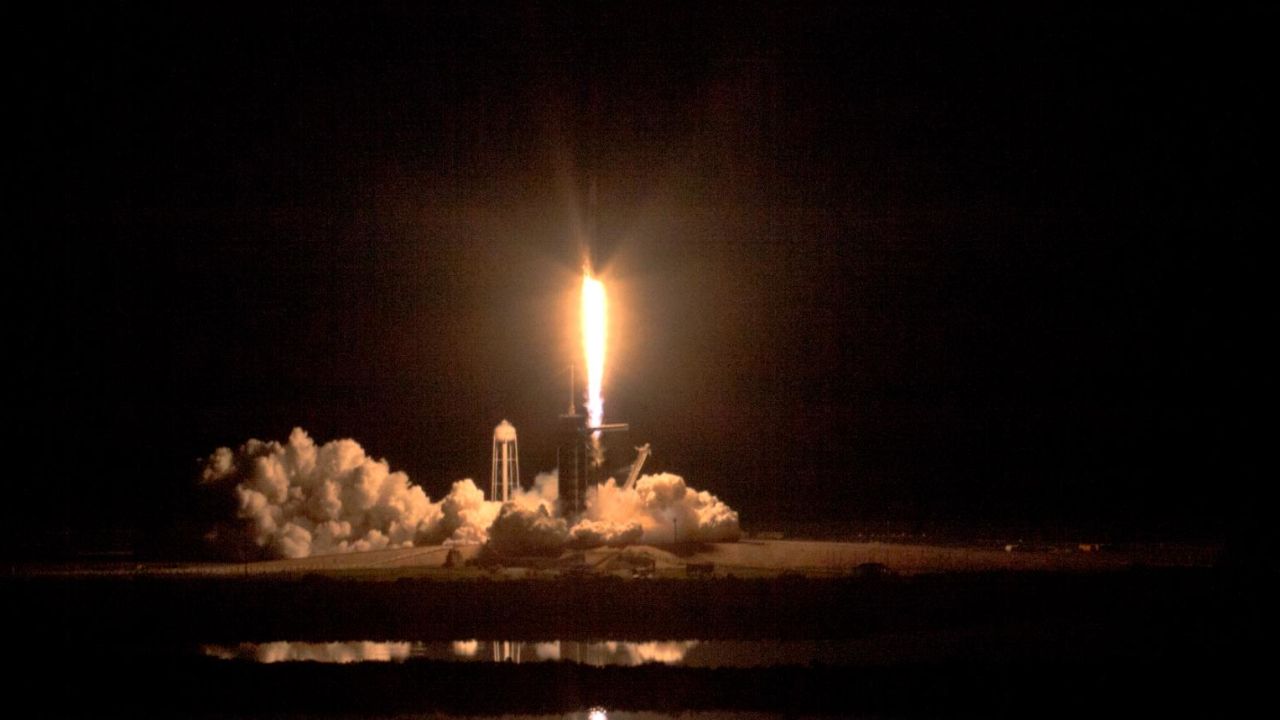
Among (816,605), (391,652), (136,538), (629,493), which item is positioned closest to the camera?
(391,652)

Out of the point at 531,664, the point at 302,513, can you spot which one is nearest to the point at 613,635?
the point at 531,664

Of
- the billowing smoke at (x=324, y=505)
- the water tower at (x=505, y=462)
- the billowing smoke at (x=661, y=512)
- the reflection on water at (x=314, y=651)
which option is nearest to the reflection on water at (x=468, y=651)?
the reflection on water at (x=314, y=651)

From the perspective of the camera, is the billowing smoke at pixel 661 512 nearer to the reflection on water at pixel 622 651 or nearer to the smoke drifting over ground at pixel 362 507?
the smoke drifting over ground at pixel 362 507

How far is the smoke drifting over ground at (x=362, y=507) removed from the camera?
64.2m

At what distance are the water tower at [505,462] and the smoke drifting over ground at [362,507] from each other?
1049mm

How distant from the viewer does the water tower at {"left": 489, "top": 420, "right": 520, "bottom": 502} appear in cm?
6800

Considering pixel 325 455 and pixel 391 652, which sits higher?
pixel 325 455

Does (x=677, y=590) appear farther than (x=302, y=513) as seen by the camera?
No

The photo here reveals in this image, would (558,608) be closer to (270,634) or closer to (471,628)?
(471,628)

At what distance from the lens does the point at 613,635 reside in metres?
45.1

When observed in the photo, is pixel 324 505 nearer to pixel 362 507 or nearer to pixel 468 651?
pixel 362 507

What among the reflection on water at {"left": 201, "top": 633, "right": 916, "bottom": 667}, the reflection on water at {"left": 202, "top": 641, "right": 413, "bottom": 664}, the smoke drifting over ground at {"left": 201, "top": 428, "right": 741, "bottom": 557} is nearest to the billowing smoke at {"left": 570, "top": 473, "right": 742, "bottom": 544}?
the smoke drifting over ground at {"left": 201, "top": 428, "right": 741, "bottom": 557}

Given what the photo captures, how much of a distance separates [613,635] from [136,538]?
40763mm

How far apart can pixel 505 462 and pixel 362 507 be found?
22.2 feet
